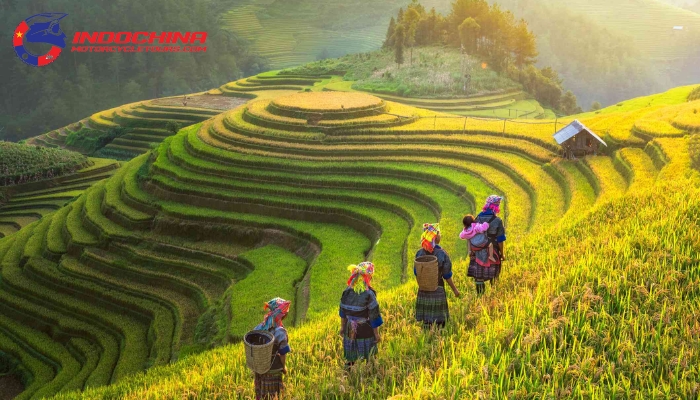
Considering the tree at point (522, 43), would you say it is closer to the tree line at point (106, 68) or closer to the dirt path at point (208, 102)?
the dirt path at point (208, 102)

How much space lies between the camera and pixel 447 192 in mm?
16703

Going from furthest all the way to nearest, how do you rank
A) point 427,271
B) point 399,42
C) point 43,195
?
point 399,42 → point 43,195 → point 427,271

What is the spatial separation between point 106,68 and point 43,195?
2219 inches

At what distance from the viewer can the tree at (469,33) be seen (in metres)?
43.8

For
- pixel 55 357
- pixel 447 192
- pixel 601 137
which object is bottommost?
pixel 55 357

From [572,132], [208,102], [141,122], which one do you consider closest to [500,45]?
[208,102]

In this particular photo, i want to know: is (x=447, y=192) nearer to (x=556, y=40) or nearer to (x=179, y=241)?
(x=179, y=241)

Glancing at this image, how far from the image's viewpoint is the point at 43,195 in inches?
1252

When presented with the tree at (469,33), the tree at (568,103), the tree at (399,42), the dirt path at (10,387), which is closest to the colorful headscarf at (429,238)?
the dirt path at (10,387)

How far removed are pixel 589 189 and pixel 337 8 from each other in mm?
85617

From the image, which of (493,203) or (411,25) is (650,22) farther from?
(493,203)

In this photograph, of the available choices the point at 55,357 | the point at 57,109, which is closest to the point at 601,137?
the point at 55,357

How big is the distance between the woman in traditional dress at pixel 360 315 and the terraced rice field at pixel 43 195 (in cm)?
2679

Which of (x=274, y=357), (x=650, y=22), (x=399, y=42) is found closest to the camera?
(x=274, y=357)
